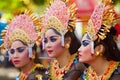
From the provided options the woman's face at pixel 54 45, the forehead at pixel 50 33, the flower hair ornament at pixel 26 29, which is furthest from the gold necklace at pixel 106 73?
the flower hair ornament at pixel 26 29

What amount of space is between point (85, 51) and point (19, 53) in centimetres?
86

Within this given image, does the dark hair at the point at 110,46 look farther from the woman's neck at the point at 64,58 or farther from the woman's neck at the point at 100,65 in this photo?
the woman's neck at the point at 64,58

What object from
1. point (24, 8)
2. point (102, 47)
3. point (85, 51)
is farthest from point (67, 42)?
point (24, 8)

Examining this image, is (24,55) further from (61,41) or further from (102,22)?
(102,22)

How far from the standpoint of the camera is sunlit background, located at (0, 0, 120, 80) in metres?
4.56

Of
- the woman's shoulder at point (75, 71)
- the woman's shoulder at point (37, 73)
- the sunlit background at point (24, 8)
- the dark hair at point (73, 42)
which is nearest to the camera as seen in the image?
the woman's shoulder at point (75, 71)

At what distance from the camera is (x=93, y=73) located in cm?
374

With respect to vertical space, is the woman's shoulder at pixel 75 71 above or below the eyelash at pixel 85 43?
below

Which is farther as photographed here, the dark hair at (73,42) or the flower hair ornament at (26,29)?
the flower hair ornament at (26,29)

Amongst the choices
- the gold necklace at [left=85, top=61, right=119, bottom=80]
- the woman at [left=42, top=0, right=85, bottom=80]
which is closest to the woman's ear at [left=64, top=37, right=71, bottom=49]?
the woman at [left=42, top=0, right=85, bottom=80]

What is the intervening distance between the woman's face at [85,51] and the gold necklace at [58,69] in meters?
0.30

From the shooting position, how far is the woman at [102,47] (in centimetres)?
366

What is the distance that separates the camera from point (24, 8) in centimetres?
464

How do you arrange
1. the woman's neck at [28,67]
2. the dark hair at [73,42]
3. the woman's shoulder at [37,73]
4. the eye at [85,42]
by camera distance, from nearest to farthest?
the eye at [85,42], the dark hair at [73,42], the woman's shoulder at [37,73], the woman's neck at [28,67]
